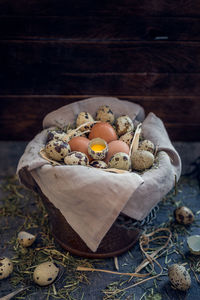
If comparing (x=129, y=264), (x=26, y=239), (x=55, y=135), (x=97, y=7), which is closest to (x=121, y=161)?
(x=55, y=135)

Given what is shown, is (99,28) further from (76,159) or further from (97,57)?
(76,159)

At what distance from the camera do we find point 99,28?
202cm

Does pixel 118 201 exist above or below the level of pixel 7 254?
above

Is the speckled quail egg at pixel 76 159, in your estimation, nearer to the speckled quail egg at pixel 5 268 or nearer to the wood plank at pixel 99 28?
the speckled quail egg at pixel 5 268

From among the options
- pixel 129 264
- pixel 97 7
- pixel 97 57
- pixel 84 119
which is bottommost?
pixel 129 264

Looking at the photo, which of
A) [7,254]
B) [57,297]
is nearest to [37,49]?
[7,254]

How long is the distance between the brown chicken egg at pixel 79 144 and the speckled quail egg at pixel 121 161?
0.18 metres

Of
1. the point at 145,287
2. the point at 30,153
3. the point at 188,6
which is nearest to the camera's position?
the point at 145,287

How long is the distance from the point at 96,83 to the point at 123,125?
1.49 feet

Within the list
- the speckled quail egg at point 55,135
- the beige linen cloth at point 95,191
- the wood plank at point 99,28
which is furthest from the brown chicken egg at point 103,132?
the wood plank at point 99,28

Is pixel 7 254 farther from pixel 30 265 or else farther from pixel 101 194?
pixel 101 194

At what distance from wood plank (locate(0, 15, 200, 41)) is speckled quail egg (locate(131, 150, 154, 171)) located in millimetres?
859

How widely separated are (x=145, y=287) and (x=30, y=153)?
2.97 feet

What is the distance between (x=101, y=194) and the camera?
1.45 metres
